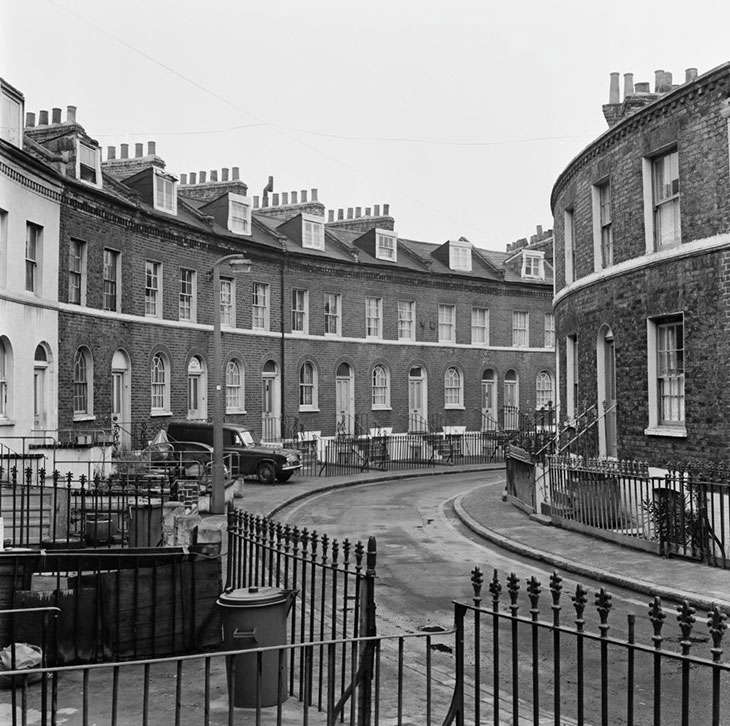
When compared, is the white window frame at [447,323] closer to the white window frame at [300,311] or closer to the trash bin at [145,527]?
the white window frame at [300,311]

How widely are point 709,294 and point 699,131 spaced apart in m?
3.04

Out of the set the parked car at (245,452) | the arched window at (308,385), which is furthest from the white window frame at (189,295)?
the arched window at (308,385)

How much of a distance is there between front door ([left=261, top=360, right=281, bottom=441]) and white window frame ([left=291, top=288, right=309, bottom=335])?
1968 millimetres

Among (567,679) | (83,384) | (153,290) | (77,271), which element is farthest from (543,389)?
(567,679)

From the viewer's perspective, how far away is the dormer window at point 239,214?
34.7m

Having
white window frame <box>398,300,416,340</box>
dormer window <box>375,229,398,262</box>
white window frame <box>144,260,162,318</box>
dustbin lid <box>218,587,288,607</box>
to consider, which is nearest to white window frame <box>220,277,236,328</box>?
white window frame <box>144,260,162,318</box>

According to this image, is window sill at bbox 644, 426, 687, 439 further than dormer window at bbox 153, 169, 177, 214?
No

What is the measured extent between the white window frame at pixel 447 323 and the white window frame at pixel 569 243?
62.8 ft

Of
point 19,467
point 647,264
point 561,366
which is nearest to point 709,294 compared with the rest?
point 647,264

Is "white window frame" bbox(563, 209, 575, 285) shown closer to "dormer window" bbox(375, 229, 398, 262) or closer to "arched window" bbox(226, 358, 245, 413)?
"arched window" bbox(226, 358, 245, 413)

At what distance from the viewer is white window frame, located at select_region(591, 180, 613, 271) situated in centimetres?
1994

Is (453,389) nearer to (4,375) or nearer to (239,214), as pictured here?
(239,214)

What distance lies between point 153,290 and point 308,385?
9008 millimetres

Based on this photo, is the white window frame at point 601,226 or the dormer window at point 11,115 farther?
the dormer window at point 11,115
